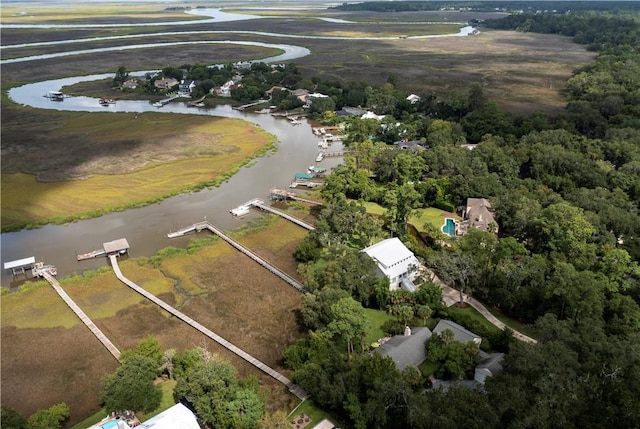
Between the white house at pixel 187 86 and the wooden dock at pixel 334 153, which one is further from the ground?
the white house at pixel 187 86

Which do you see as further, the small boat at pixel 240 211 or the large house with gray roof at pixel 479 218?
the small boat at pixel 240 211

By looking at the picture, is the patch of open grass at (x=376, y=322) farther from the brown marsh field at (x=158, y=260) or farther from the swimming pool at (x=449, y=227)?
the swimming pool at (x=449, y=227)

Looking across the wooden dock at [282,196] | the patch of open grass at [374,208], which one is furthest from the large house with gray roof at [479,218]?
the wooden dock at [282,196]

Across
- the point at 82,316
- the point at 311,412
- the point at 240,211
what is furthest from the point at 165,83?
the point at 311,412

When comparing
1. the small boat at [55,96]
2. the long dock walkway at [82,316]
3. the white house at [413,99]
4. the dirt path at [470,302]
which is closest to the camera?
the long dock walkway at [82,316]

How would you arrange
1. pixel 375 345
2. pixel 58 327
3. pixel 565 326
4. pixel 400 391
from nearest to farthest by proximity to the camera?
pixel 400 391
pixel 565 326
pixel 375 345
pixel 58 327

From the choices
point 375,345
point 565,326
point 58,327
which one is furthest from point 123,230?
point 565,326

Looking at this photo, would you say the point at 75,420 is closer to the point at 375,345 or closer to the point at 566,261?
the point at 375,345
